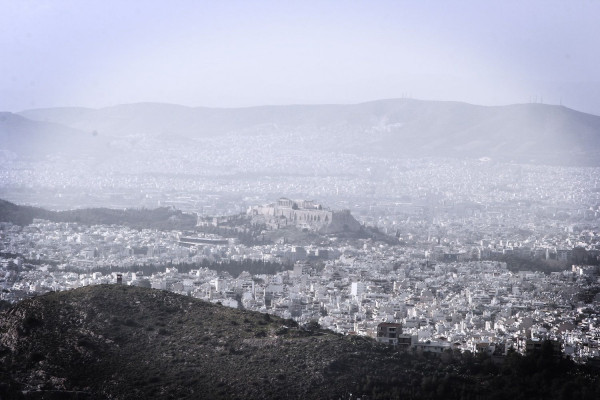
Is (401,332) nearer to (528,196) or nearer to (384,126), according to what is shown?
(528,196)

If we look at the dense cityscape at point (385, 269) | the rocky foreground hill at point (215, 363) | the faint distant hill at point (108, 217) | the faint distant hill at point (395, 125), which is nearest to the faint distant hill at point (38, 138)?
the faint distant hill at point (395, 125)

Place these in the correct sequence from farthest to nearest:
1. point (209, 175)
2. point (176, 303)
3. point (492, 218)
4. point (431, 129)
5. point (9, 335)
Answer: point (431, 129) → point (209, 175) → point (492, 218) → point (176, 303) → point (9, 335)

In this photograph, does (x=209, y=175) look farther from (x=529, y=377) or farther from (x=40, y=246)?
(x=529, y=377)

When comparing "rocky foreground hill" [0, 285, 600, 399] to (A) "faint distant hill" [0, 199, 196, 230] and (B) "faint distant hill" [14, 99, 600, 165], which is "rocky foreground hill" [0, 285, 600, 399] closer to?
(A) "faint distant hill" [0, 199, 196, 230]

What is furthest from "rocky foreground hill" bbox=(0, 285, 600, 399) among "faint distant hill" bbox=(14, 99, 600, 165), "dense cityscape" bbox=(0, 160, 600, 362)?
"faint distant hill" bbox=(14, 99, 600, 165)

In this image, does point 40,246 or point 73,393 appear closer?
point 73,393

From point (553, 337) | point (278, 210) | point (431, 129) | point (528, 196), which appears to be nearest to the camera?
point (553, 337)

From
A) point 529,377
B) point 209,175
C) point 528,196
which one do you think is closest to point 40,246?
A: point 529,377
